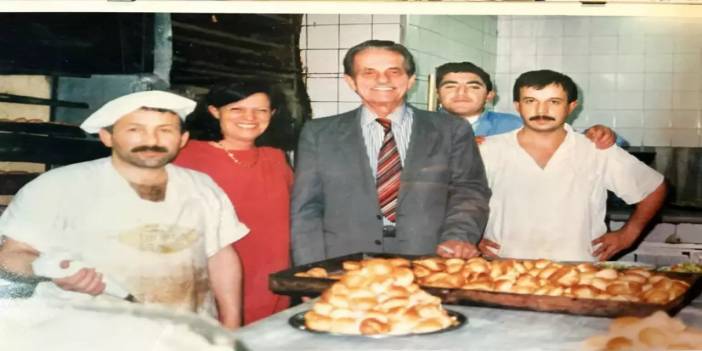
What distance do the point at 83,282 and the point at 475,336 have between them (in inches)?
53.8

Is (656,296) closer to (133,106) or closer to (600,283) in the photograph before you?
(600,283)

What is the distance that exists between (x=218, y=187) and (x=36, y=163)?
638 mm

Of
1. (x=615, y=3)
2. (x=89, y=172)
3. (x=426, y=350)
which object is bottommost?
(x=426, y=350)

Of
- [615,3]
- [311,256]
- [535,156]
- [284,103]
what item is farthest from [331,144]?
[615,3]

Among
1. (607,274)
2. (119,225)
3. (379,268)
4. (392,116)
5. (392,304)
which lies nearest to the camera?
(392,304)

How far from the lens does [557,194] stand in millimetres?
2455

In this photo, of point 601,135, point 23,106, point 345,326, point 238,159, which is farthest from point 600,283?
point 23,106

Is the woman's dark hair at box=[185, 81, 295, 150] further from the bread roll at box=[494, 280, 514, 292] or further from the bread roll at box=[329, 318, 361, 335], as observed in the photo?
the bread roll at box=[494, 280, 514, 292]

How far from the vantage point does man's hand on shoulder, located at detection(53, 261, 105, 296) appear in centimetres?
236

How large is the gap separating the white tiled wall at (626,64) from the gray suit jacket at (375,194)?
0.31 meters

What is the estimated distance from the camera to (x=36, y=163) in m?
2.41

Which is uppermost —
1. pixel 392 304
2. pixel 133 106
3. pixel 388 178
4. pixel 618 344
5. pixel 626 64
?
pixel 626 64

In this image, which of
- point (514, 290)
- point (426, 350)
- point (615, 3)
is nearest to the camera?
point (426, 350)

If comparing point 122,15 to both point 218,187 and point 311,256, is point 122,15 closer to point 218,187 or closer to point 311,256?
point 218,187
